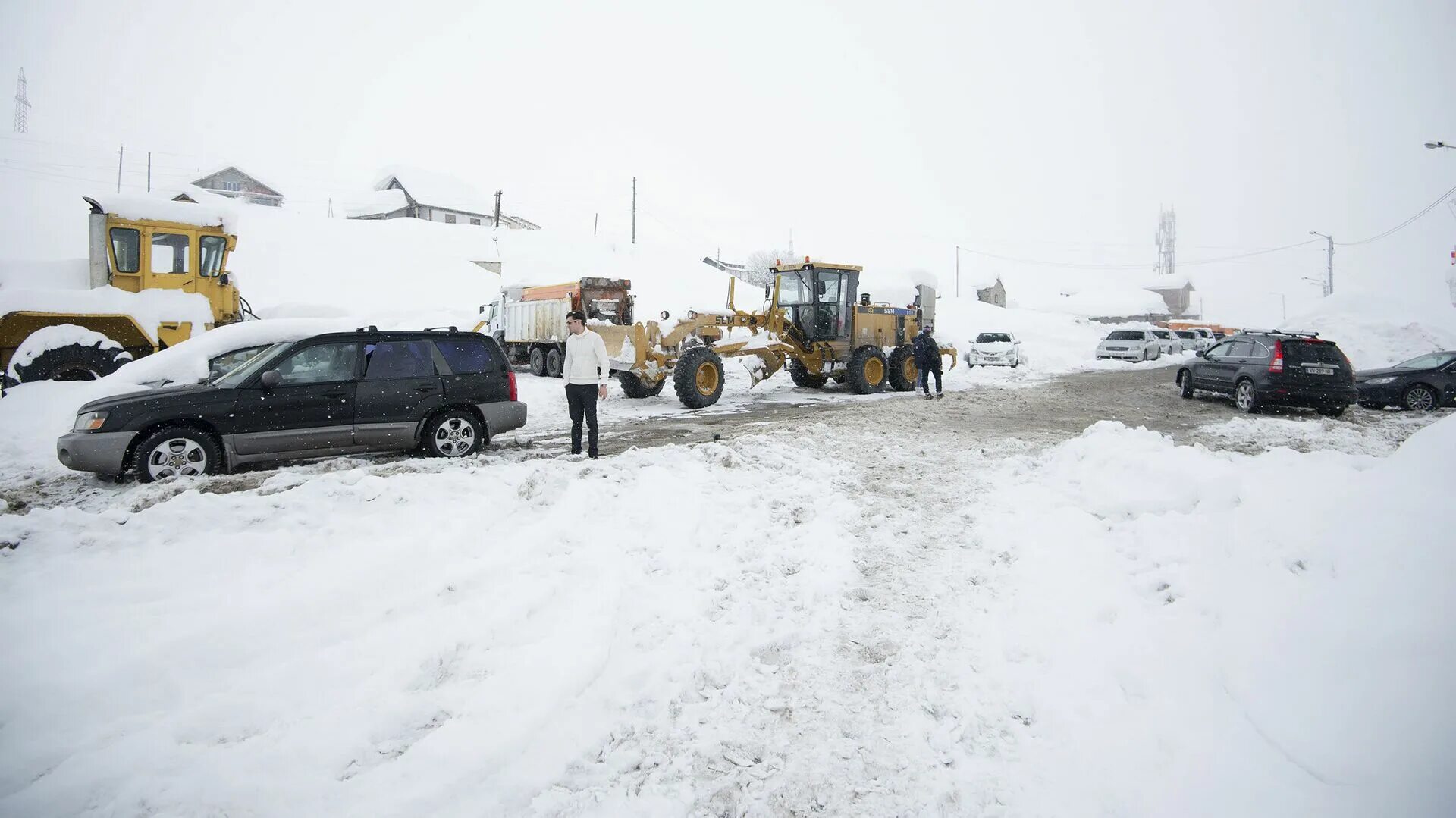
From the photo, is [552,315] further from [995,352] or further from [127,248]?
[995,352]

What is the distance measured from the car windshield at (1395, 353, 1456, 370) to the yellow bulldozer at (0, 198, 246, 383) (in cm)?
2466

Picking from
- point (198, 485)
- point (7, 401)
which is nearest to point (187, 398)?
point (198, 485)

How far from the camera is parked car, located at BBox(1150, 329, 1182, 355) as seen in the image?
122 feet

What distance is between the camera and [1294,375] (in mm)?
13562

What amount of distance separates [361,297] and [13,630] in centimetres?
3599

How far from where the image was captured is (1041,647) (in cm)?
407

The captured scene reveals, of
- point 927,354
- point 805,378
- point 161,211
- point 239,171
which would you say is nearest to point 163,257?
point 161,211

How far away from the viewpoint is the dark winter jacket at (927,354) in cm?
1714

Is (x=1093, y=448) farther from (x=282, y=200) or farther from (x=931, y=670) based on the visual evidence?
(x=282, y=200)

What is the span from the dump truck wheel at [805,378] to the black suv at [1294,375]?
9.12 metres

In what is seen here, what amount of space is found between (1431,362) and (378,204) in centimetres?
6488

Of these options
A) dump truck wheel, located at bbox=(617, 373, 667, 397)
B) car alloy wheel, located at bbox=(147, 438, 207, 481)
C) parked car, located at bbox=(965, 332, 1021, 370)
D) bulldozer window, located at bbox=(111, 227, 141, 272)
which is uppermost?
bulldozer window, located at bbox=(111, 227, 141, 272)

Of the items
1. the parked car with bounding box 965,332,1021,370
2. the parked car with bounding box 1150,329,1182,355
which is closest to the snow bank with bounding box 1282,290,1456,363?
the parked car with bounding box 1150,329,1182,355

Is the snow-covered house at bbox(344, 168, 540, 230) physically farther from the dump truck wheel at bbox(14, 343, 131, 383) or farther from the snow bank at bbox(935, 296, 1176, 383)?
the dump truck wheel at bbox(14, 343, 131, 383)
